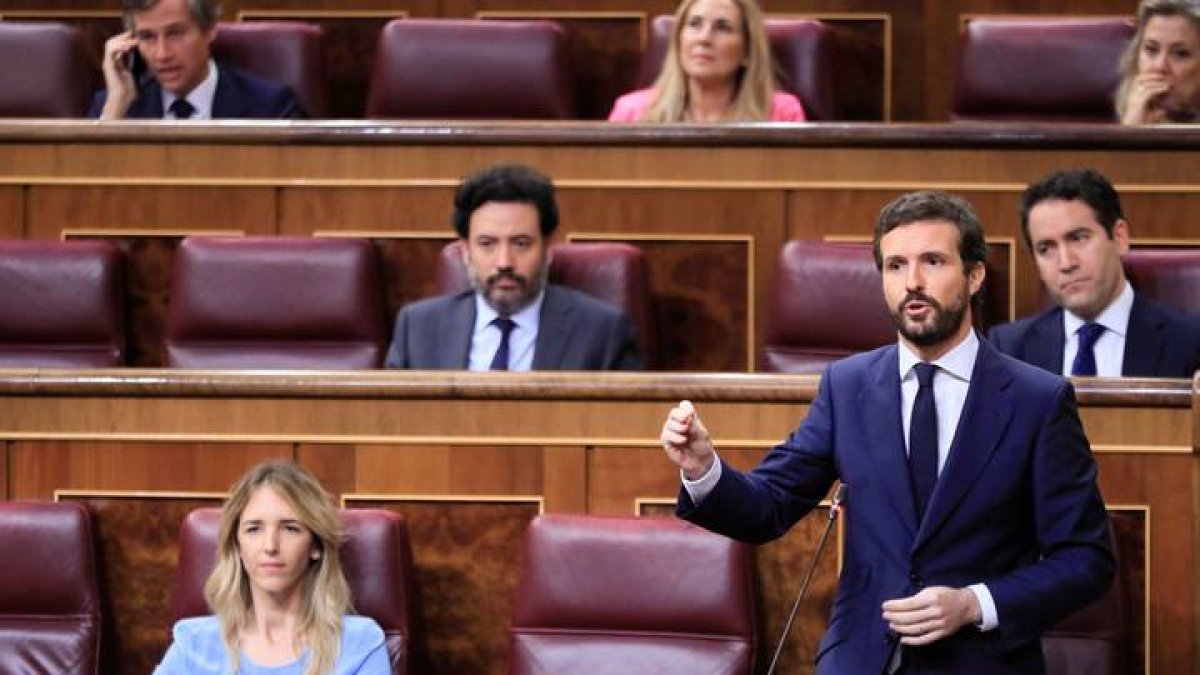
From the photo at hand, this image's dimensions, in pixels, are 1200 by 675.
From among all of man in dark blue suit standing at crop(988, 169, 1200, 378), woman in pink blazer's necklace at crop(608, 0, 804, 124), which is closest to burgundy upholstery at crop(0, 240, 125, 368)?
woman in pink blazer's necklace at crop(608, 0, 804, 124)

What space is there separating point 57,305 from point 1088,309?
729 millimetres

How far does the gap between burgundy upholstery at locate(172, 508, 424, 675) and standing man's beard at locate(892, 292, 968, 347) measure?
34 centimetres

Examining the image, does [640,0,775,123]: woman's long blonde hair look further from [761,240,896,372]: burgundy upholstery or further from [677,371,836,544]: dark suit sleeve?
[677,371,836,544]: dark suit sleeve

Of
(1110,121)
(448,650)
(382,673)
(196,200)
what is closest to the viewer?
(382,673)

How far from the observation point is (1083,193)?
145cm

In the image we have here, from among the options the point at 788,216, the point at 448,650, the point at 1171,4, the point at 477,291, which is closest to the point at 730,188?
the point at 788,216

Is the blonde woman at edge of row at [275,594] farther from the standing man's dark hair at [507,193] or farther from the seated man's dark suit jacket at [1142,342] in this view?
the seated man's dark suit jacket at [1142,342]

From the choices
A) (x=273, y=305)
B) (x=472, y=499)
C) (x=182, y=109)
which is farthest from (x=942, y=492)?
(x=182, y=109)

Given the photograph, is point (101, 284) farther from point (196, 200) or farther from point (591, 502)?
point (591, 502)

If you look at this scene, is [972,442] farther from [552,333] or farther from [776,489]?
[552,333]

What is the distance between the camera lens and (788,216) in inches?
63.6

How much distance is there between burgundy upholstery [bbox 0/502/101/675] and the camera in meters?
1.25

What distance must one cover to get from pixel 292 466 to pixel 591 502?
18cm

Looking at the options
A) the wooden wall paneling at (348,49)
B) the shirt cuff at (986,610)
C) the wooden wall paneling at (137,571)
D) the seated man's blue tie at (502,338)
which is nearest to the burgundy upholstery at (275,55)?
the wooden wall paneling at (348,49)
